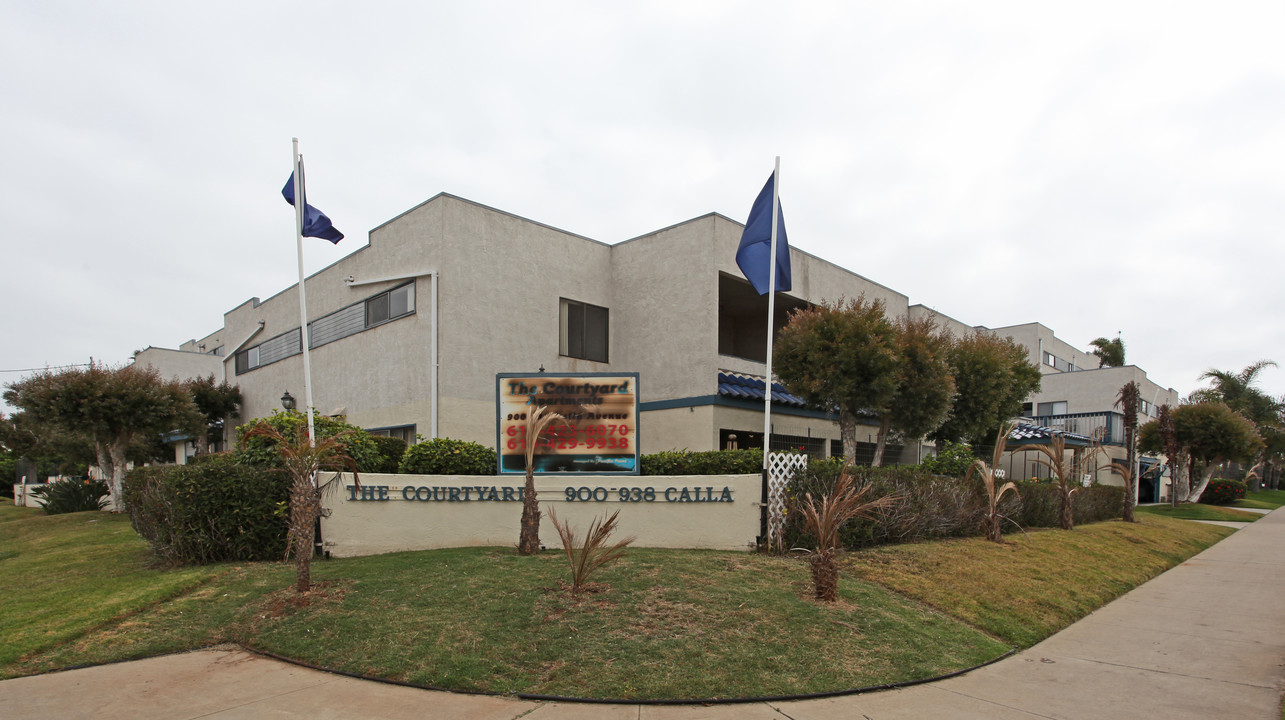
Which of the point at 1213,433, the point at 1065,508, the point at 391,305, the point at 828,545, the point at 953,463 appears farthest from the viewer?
the point at 1213,433

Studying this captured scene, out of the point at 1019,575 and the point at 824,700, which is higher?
the point at 824,700

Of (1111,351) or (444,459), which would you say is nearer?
(444,459)

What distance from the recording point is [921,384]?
59.4 ft

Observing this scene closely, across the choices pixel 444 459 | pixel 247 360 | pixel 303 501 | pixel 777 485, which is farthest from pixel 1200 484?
pixel 247 360

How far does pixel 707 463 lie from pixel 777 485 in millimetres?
1657

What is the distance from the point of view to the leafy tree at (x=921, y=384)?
17.9 meters

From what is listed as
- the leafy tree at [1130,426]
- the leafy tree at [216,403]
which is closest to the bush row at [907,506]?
the leafy tree at [1130,426]

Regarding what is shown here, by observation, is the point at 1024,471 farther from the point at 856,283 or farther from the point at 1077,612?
the point at 1077,612

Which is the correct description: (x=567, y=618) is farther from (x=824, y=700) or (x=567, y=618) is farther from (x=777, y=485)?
(x=777, y=485)

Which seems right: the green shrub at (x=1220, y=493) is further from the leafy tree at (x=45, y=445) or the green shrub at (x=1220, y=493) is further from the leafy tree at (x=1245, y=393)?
the leafy tree at (x=45, y=445)

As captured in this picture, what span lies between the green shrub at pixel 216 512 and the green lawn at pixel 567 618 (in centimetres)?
50

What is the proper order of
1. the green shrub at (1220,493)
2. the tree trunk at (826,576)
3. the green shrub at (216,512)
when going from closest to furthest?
the tree trunk at (826,576) → the green shrub at (216,512) → the green shrub at (1220,493)

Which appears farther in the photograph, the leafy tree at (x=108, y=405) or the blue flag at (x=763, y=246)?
the leafy tree at (x=108, y=405)

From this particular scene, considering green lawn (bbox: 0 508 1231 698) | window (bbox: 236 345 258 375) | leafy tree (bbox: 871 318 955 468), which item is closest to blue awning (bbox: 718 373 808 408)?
leafy tree (bbox: 871 318 955 468)
